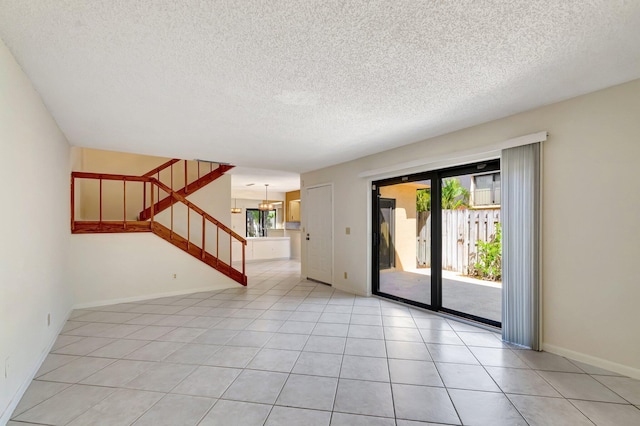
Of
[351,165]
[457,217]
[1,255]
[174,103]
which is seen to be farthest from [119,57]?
[457,217]

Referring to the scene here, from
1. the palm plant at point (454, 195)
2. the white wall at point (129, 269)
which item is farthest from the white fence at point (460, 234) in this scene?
the white wall at point (129, 269)

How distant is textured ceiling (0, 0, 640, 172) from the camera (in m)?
1.61

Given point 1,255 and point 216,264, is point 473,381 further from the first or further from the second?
point 216,264

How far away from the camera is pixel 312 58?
2055 mm

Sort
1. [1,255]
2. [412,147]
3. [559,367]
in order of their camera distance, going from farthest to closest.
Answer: [412,147] → [559,367] → [1,255]

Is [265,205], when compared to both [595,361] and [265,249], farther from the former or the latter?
[595,361]

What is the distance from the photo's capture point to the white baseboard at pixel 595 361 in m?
2.37

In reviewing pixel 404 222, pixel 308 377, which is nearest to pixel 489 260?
pixel 404 222

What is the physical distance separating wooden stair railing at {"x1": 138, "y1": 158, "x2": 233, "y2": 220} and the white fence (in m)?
4.18

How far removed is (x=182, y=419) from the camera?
1.89 meters

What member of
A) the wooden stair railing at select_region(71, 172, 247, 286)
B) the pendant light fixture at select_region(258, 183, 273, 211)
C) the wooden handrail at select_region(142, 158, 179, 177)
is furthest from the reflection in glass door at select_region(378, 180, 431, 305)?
the pendant light fixture at select_region(258, 183, 273, 211)

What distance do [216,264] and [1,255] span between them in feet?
13.0

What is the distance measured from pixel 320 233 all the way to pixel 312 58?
14.6ft

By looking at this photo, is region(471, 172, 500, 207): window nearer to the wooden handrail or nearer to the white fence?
the white fence
